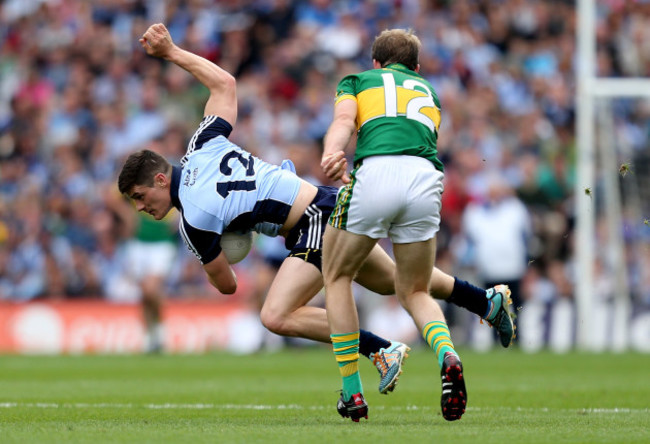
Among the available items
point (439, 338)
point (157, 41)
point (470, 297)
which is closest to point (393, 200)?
point (439, 338)

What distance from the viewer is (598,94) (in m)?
17.5

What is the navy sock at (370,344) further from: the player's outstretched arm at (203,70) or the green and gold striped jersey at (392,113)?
the player's outstretched arm at (203,70)

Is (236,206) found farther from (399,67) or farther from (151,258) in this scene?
(151,258)

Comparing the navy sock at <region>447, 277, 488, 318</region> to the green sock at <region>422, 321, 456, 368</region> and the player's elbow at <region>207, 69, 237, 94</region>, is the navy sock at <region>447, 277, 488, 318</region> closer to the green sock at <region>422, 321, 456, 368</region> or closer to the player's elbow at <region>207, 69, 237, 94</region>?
the green sock at <region>422, 321, 456, 368</region>

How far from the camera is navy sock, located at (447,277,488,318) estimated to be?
789 cm

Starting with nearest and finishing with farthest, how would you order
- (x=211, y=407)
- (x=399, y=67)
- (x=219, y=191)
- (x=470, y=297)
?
(x=399, y=67) < (x=219, y=191) < (x=470, y=297) < (x=211, y=407)

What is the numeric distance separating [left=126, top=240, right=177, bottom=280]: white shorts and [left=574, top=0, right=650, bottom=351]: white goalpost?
19.2 ft

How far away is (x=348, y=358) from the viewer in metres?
7.22

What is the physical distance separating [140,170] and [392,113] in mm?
1801

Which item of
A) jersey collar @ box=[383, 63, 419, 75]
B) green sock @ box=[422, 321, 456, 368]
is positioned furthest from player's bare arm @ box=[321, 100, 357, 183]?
green sock @ box=[422, 321, 456, 368]

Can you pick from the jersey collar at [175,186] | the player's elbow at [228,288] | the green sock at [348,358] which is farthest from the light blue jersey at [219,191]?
the green sock at [348,358]

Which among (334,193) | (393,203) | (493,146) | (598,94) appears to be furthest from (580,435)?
(493,146)

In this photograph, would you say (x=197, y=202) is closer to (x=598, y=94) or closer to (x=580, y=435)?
(x=580, y=435)

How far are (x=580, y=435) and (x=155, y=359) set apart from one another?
9.96 m
